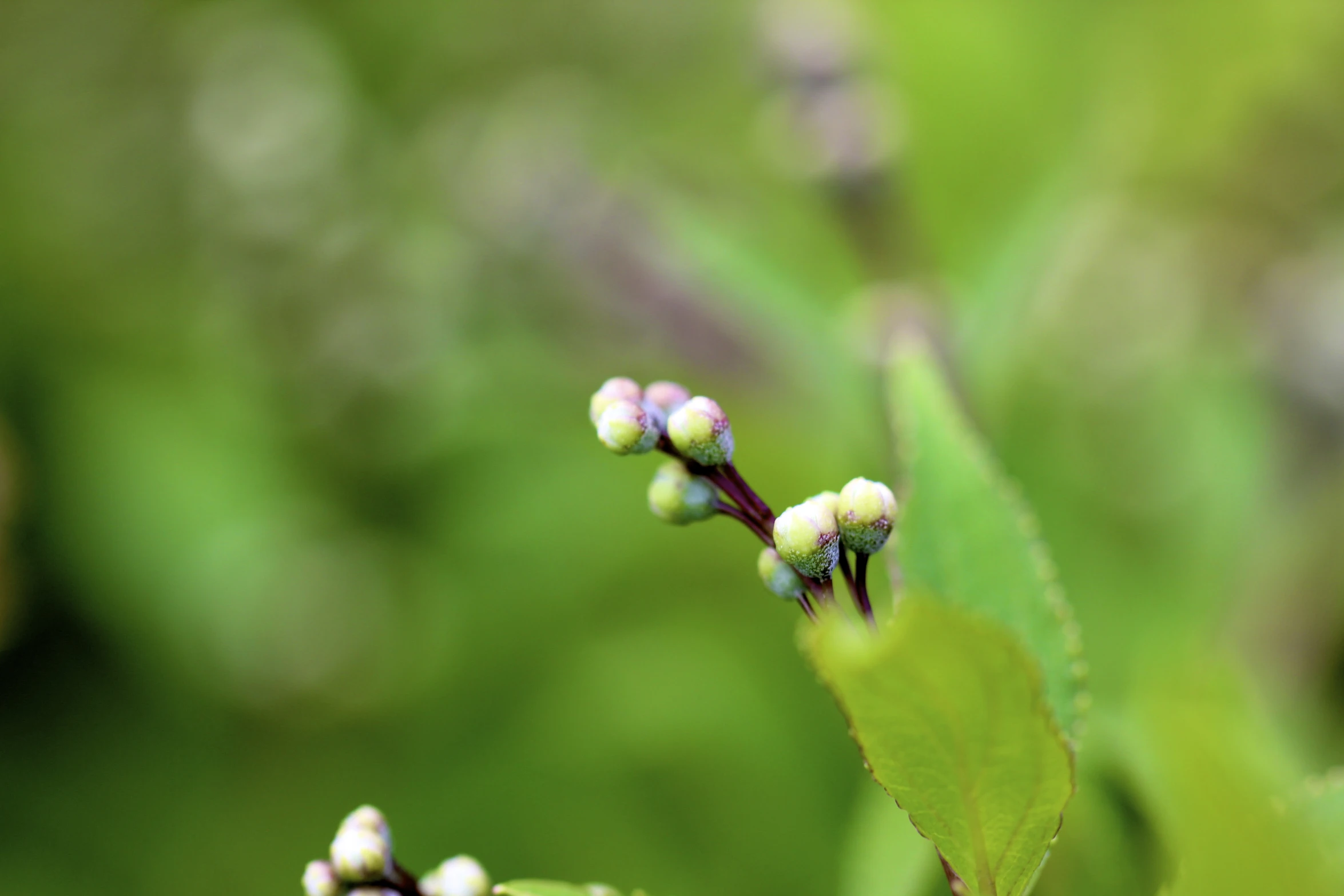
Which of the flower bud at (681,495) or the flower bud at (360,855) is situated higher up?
the flower bud at (681,495)

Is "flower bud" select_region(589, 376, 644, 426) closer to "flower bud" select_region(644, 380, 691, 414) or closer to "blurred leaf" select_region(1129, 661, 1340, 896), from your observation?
"flower bud" select_region(644, 380, 691, 414)

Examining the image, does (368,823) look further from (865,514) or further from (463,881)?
(865,514)

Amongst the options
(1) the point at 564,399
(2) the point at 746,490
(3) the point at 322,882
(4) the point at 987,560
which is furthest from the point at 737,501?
(1) the point at 564,399

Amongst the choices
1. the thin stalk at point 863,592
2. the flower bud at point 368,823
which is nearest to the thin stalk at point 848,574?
the thin stalk at point 863,592

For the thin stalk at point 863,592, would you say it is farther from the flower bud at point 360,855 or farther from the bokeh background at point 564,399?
the bokeh background at point 564,399

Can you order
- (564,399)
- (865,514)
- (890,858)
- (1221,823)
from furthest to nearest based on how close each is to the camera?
1. (564,399)
2. (890,858)
3. (865,514)
4. (1221,823)
